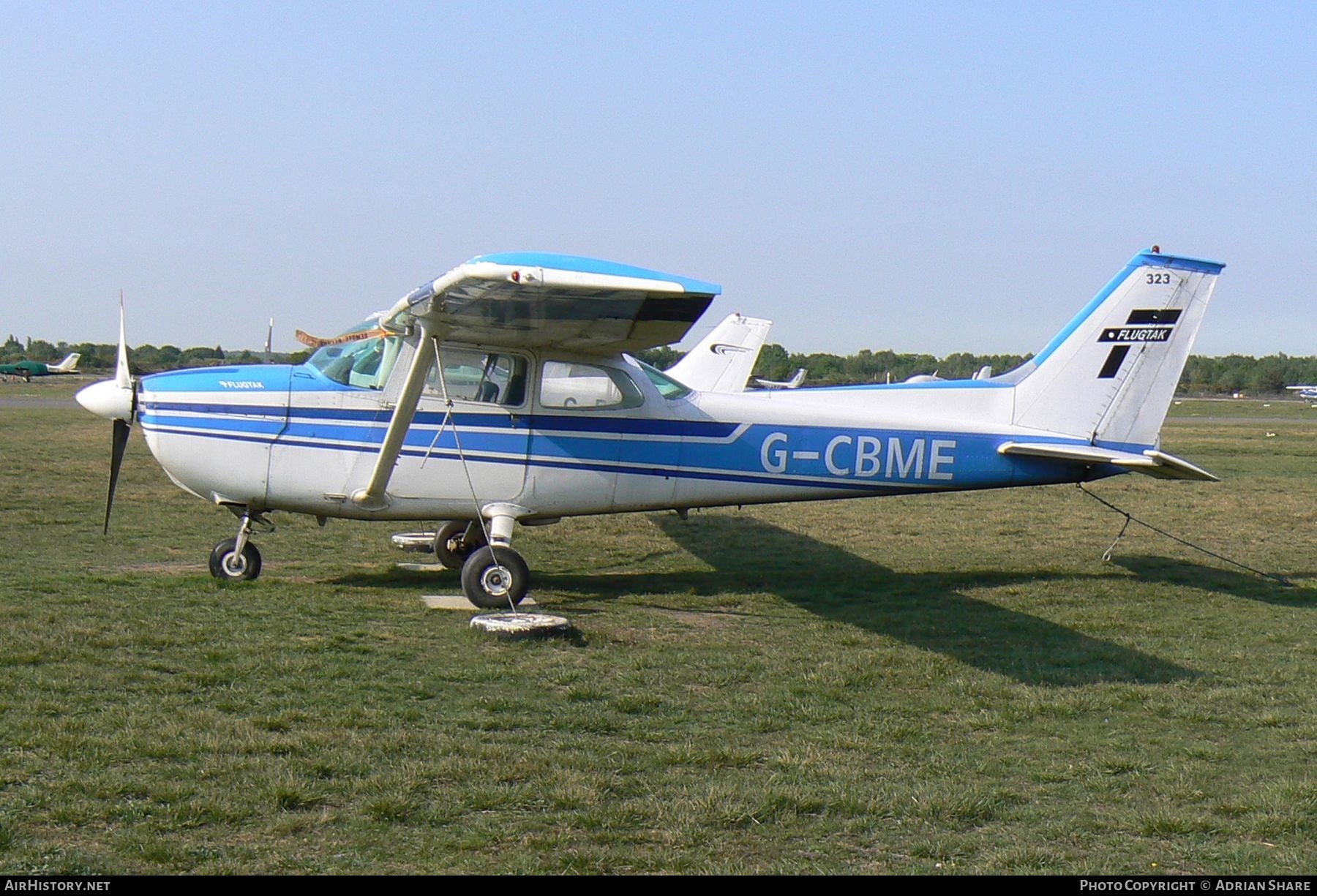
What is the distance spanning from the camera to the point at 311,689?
6000mm

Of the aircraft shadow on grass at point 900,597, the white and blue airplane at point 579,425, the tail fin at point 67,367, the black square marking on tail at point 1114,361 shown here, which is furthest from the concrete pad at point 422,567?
the tail fin at point 67,367

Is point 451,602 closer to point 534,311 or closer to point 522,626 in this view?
point 522,626

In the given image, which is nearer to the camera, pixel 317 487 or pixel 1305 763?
pixel 1305 763

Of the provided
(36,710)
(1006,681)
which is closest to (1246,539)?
(1006,681)

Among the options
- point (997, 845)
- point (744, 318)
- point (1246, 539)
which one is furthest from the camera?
point (744, 318)

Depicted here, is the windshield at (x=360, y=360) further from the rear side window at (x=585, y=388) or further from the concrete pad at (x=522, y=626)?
the concrete pad at (x=522, y=626)

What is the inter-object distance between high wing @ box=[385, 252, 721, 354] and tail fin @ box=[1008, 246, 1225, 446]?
3.78m

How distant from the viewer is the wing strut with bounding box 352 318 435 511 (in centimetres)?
845

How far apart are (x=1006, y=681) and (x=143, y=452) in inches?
771

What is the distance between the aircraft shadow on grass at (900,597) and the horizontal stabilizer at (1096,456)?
1190 mm

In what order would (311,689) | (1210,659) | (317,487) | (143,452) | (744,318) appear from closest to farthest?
(311,689) → (1210,659) → (317,487) → (744,318) → (143,452)

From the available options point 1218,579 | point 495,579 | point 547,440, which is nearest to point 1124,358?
point 1218,579

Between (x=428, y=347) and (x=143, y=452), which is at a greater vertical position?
(x=428, y=347)

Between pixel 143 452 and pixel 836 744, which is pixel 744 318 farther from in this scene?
pixel 836 744
